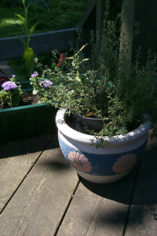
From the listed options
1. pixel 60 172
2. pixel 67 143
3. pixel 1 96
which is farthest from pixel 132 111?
pixel 1 96

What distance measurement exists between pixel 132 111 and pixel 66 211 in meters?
0.77

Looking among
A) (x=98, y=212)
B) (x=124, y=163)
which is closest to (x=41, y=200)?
(x=98, y=212)

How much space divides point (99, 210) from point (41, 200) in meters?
0.39

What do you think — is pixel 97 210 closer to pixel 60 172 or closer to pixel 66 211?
pixel 66 211

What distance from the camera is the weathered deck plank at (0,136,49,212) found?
6.83 ft

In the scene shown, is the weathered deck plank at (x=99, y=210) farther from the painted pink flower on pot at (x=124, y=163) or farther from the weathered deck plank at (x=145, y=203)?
the painted pink flower on pot at (x=124, y=163)

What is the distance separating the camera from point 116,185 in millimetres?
2084

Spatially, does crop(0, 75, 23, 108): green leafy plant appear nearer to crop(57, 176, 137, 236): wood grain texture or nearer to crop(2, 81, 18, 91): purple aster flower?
crop(2, 81, 18, 91): purple aster flower

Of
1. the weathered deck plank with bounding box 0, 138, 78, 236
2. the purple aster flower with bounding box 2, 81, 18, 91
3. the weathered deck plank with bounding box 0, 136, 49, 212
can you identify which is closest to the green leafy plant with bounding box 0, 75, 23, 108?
the purple aster flower with bounding box 2, 81, 18, 91

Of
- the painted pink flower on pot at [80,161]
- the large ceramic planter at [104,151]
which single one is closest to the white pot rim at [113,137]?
the large ceramic planter at [104,151]

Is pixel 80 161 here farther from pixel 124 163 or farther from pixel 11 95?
pixel 11 95

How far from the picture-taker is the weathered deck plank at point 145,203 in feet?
5.77

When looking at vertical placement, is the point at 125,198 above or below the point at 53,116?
below

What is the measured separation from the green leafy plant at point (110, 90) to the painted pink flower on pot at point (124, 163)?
0.17 m
